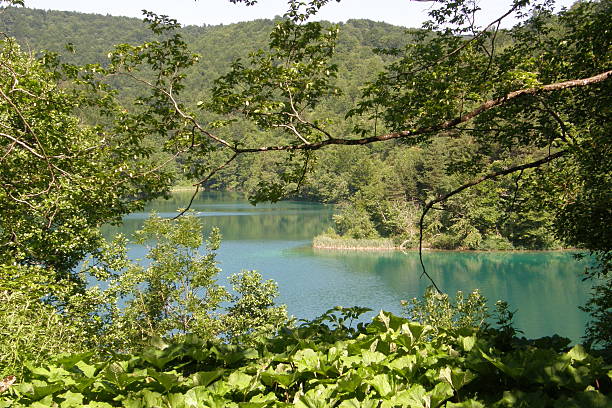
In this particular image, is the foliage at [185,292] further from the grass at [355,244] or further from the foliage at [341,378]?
the grass at [355,244]

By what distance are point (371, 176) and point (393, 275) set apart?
15.9 m

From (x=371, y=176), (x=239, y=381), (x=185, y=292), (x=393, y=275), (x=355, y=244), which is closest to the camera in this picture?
(x=239, y=381)

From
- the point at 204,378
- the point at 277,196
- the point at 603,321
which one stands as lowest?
the point at 603,321

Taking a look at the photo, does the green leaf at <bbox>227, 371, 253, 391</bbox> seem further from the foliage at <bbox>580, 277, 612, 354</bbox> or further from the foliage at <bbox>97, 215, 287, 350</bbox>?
the foliage at <bbox>97, 215, 287, 350</bbox>

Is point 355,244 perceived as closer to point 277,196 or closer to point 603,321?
point 603,321

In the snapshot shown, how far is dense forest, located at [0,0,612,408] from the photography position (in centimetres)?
130

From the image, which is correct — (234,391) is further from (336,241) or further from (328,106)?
(328,106)

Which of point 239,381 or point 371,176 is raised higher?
point 239,381

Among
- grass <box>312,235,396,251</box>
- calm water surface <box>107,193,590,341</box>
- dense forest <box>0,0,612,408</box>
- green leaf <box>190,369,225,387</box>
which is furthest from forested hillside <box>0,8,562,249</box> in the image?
green leaf <box>190,369,225,387</box>

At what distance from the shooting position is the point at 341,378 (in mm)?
1318

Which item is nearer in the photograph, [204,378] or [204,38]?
[204,378]

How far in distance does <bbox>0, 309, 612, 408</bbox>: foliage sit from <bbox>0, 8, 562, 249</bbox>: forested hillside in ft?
7.48

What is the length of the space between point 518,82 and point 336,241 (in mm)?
26192

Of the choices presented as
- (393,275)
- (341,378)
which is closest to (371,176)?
(393,275)
